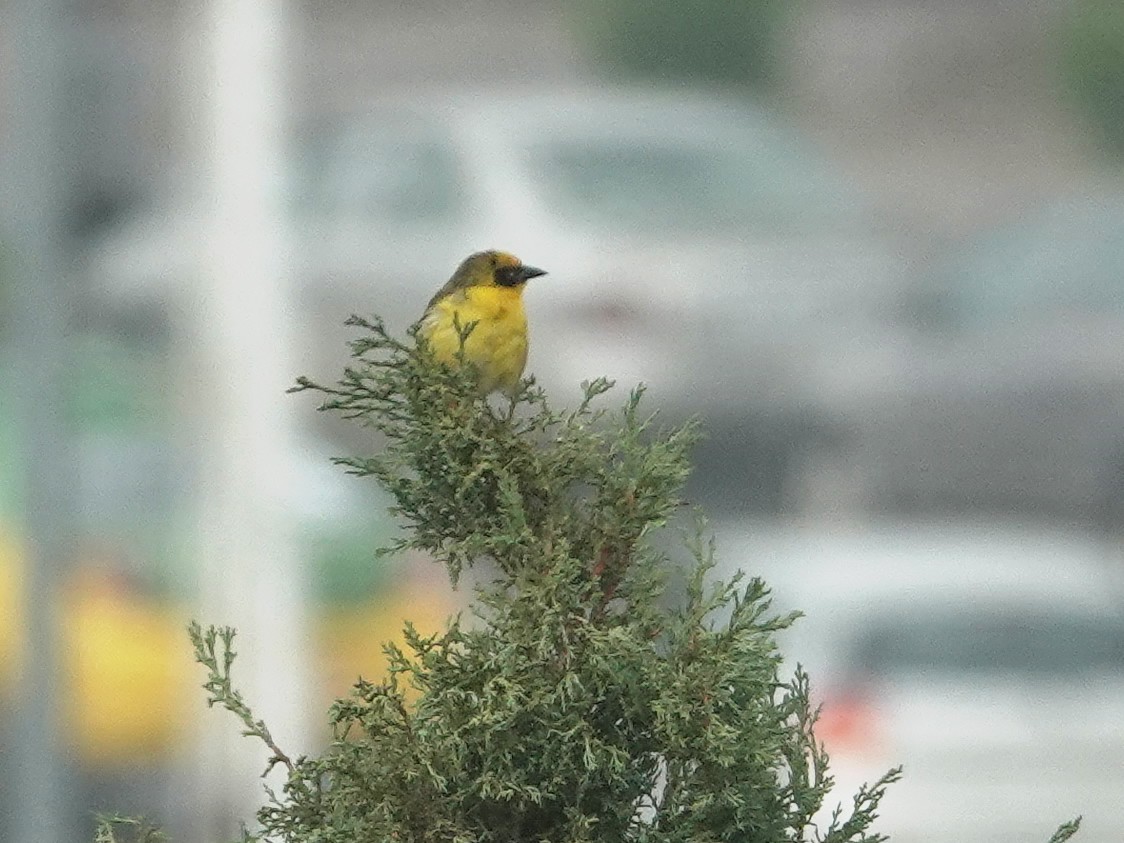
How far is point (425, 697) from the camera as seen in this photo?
1.23m

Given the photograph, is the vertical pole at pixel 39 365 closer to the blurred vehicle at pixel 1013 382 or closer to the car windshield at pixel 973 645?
the car windshield at pixel 973 645

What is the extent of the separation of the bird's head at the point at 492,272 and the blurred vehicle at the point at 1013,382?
548cm

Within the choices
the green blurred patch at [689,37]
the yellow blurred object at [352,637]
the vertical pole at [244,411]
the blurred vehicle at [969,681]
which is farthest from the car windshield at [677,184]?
the yellow blurred object at [352,637]

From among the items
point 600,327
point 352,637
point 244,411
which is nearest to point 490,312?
point 244,411

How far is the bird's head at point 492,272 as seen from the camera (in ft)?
7.23

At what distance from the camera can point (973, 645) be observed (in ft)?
20.4

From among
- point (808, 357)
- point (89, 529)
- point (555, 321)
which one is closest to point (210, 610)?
point (89, 529)

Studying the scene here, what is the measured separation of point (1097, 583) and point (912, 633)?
84 centimetres

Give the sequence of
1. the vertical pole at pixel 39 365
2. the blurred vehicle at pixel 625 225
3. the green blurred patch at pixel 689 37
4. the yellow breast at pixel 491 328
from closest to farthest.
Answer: the yellow breast at pixel 491 328, the vertical pole at pixel 39 365, the blurred vehicle at pixel 625 225, the green blurred patch at pixel 689 37

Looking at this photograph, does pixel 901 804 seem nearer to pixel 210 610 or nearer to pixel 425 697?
pixel 210 610

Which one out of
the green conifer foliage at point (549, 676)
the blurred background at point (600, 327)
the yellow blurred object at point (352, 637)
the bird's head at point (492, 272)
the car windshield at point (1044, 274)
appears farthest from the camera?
the car windshield at point (1044, 274)

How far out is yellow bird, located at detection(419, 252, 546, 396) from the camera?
5.85ft

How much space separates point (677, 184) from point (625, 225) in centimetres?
22

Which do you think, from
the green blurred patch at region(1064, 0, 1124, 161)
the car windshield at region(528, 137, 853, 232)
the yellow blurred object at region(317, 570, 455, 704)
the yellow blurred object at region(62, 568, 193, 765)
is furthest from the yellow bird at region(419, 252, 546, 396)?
the green blurred patch at region(1064, 0, 1124, 161)
